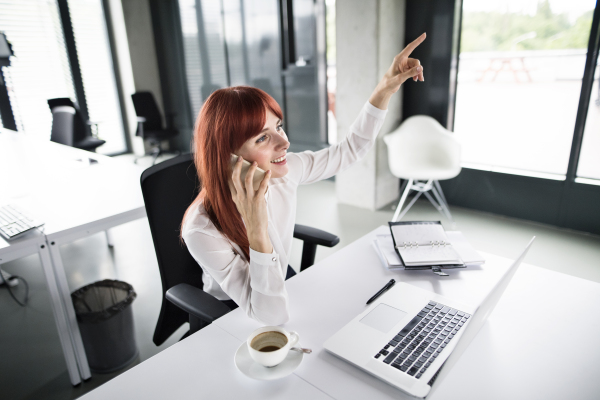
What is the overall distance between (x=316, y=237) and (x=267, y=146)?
496 mm

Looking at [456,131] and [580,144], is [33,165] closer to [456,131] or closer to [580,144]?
[456,131]

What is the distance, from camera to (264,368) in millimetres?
818

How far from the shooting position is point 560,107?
296 cm

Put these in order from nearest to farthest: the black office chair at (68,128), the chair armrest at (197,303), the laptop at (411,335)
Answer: the laptop at (411,335), the chair armrest at (197,303), the black office chair at (68,128)

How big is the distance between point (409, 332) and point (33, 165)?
2.73 metres

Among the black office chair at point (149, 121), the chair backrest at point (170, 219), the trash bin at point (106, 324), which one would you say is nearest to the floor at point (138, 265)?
the trash bin at point (106, 324)

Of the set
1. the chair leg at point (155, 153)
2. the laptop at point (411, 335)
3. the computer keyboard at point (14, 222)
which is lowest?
the chair leg at point (155, 153)

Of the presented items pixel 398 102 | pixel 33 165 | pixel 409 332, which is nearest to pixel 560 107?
pixel 398 102

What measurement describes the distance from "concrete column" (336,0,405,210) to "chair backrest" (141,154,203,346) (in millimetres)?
2298

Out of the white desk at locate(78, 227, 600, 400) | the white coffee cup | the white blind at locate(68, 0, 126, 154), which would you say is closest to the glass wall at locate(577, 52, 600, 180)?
the white desk at locate(78, 227, 600, 400)

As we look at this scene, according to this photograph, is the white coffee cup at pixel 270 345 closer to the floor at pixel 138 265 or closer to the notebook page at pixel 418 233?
the notebook page at pixel 418 233

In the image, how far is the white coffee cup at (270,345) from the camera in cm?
79

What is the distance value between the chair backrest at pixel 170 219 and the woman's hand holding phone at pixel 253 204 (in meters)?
0.40

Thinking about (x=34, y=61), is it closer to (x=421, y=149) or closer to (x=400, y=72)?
(x=421, y=149)
